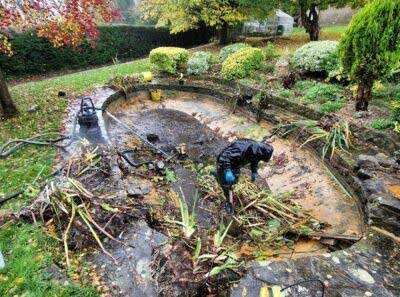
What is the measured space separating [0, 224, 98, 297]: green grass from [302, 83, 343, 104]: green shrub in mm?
7242

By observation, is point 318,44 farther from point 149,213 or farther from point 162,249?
point 162,249

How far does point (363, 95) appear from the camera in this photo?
752cm

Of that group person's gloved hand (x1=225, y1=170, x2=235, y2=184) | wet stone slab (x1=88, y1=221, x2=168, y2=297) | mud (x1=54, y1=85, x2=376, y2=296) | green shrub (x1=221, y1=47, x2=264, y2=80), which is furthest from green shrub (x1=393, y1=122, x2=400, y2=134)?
green shrub (x1=221, y1=47, x2=264, y2=80)

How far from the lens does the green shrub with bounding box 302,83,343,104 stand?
871 cm

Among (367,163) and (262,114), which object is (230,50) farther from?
(367,163)

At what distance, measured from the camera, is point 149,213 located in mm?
4996

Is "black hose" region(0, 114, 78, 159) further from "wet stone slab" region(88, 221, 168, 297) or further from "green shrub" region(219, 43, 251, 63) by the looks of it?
"green shrub" region(219, 43, 251, 63)

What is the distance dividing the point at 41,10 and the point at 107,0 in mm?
1650

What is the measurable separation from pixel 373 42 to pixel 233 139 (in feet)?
13.0

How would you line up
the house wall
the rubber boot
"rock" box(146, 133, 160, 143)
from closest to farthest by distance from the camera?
the rubber boot
"rock" box(146, 133, 160, 143)
the house wall

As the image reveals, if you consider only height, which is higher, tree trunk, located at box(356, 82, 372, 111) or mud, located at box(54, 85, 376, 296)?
tree trunk, located at box(356, 82, 372, 111)

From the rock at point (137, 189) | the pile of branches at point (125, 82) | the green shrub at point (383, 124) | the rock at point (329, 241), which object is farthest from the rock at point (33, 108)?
the green shrub at point (383, 124)

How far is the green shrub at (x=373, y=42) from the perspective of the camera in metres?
6.47

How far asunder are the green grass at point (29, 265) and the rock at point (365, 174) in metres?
4.60
